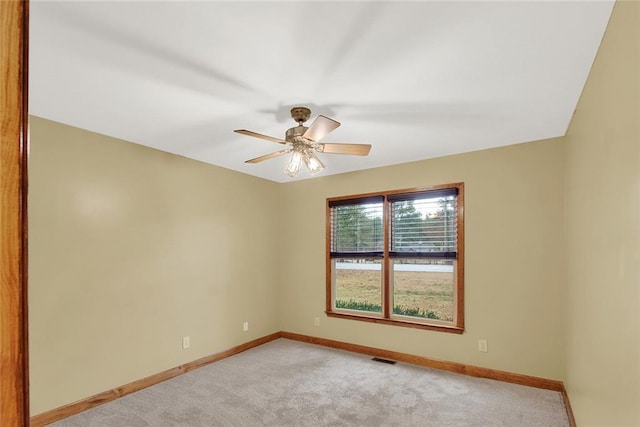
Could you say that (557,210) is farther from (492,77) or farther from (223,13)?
(223,13)

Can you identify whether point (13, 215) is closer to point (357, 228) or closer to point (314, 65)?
point (314, 65)

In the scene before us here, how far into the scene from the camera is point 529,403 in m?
2.96

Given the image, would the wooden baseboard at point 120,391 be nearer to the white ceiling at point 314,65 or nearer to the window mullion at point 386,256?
the window mullion at point 386,256

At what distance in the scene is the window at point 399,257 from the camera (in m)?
3.90

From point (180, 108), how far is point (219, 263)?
7.13ft

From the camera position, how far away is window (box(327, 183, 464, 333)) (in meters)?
3.90

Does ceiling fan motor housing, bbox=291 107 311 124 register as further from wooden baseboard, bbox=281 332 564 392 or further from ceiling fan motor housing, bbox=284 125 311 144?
Answer: wooden baseboard, bbox=281 332 564 392

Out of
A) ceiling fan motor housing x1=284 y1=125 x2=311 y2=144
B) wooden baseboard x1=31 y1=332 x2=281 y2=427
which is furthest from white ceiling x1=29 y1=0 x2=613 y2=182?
wooden baseboard x1=31 y1=332 x2=281 y2=427

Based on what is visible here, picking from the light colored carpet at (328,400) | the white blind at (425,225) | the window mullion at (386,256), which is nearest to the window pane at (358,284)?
the window mullion at (386,256)

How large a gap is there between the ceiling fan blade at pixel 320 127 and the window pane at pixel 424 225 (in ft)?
6.79

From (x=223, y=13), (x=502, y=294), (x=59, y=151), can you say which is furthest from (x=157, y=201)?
(x=502, y=294)

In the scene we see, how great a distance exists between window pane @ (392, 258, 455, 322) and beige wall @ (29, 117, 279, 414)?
194 centimetres

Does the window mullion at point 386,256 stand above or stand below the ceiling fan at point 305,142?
below

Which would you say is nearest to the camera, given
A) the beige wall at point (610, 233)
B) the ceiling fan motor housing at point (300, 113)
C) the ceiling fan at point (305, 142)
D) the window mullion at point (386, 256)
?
the beige wall at point (610, 233)
